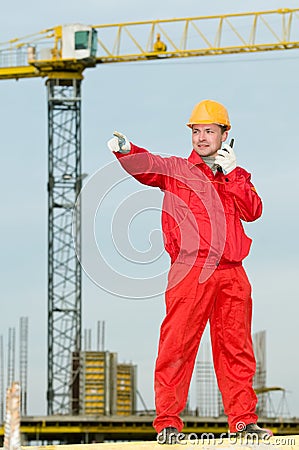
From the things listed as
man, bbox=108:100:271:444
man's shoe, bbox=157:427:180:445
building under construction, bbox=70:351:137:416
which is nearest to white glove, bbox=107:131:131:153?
man, bbox=108:100:271:444

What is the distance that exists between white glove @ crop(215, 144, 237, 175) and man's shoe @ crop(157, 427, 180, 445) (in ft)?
6.58

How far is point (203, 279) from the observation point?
30.5 ft

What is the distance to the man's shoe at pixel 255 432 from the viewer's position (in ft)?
29.8

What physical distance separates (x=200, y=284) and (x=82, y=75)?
43015mm

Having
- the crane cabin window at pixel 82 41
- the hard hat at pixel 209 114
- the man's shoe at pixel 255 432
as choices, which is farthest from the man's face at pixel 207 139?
the crane cabin window at pixel 82 41

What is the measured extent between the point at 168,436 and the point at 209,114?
2517mm

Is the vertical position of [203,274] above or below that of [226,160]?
below

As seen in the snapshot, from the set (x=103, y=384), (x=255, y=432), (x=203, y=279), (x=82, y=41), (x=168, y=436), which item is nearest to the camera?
(x=168, y=436)

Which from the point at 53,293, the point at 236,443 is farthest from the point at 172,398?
the point at 53,293

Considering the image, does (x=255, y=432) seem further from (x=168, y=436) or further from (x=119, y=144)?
(x=119, y=144)

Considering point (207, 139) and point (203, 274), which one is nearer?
point (203, 274)

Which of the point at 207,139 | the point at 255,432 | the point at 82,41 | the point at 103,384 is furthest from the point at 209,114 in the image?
the point at 82,41

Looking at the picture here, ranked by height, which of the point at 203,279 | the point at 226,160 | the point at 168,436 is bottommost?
the point at 168,436

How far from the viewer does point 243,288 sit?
943cm
